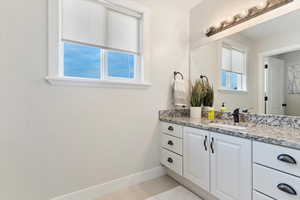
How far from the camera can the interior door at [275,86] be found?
153cm

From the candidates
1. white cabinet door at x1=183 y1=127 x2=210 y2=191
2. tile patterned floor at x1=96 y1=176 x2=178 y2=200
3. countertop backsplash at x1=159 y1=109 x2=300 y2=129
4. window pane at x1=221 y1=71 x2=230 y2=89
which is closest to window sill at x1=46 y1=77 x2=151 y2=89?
countertop backsplash at x1=159 y1=109 x2=300 y2=129

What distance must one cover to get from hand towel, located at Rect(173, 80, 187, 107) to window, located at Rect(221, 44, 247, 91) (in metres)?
0.53

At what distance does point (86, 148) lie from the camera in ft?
5.37

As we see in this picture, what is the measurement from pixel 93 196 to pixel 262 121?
198 centimetres

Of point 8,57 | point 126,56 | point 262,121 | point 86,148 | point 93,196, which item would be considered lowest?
point 93,196

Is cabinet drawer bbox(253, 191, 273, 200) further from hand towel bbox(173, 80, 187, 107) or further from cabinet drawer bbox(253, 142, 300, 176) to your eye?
hand towel bbox(173, 80, 187, 107)

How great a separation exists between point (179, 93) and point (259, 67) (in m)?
0.98

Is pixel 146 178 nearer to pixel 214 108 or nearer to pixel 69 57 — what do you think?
pixel 214 108

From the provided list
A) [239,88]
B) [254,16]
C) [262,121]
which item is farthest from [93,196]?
[254,16]

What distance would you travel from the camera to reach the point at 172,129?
1.94 meters

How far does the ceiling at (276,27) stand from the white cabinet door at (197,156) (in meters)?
1.22

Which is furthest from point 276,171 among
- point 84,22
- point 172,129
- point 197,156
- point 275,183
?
point 84,22

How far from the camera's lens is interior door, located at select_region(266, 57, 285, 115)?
1.53 metres

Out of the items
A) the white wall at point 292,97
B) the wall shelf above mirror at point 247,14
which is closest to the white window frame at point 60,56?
the wall shelf above mirror at point 247,14
